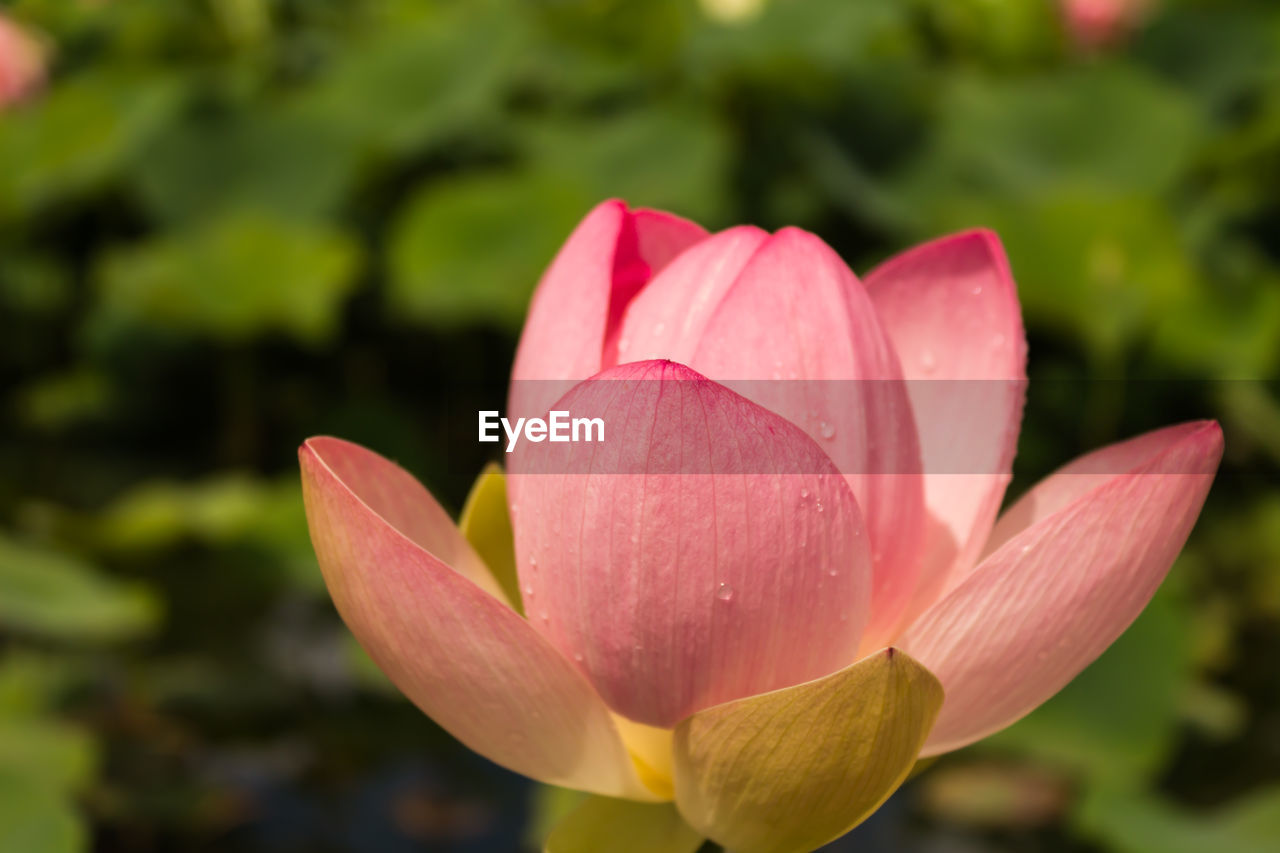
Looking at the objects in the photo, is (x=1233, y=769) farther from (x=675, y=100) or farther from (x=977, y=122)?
(x=675, y=100)

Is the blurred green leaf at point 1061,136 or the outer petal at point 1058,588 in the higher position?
the blurred green leaf at point 1061,136

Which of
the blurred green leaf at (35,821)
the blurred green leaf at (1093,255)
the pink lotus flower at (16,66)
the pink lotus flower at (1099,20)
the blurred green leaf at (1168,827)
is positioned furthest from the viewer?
the pink lotus flower at (1099,20)

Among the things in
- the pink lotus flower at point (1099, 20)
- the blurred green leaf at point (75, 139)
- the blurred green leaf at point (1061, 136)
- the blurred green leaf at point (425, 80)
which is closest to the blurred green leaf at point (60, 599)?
the blurred green leaf at point (75, 139)

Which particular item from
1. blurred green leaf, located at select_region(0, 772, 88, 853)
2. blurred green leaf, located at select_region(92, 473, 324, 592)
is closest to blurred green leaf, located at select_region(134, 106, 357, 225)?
blurred green leaf, located at select_region(92, 473, 324, 592)

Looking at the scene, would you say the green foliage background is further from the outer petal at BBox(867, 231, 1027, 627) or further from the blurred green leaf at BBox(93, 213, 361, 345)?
the outer petal at BBox(867, 231, 1027, 627)
